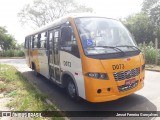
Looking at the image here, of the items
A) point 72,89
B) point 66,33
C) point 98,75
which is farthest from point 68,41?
point 98,75

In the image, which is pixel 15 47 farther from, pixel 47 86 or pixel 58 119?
pixel 58 119

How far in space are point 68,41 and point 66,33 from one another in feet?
0.96

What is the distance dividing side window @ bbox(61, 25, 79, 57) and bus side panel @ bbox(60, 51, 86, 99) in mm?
154

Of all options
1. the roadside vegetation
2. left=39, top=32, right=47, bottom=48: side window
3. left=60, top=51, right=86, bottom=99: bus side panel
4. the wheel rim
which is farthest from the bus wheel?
the roadside vegetation

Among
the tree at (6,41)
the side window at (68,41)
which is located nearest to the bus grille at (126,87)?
the side window at (68,41)

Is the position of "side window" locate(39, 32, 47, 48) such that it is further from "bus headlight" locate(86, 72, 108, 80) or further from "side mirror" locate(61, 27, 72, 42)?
"bus headlight" locate(86, 72, 108, 80)

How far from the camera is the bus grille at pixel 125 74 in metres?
5.76

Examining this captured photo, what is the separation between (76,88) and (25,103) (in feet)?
5.25

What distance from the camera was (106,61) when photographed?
223 inches

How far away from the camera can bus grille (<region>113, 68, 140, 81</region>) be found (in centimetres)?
576

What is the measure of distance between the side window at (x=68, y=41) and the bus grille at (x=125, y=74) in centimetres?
120

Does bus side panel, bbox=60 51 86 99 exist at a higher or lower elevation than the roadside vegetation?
lower

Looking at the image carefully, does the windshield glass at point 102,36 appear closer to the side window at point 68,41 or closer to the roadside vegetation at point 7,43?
the side window at point 68,41

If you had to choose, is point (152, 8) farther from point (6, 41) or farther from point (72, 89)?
point (72, 89)
